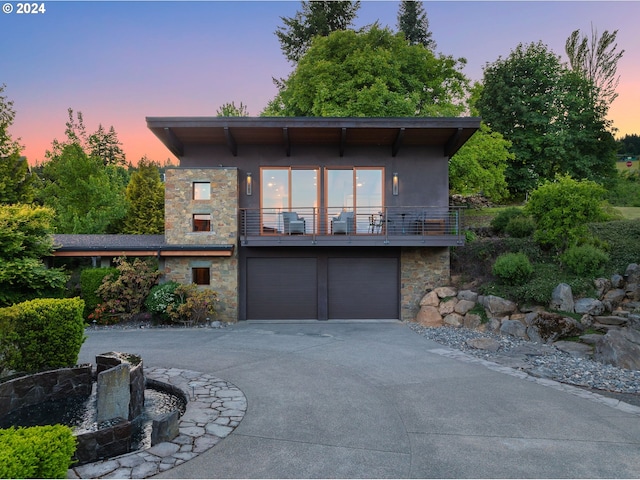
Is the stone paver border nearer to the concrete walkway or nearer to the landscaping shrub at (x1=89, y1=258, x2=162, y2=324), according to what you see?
the concrete walkway

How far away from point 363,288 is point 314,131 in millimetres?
5888

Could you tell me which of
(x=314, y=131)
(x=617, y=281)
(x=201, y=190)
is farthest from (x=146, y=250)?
(x=617, y=281)

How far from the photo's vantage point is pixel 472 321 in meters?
11.8

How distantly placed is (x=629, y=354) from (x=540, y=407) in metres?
3.66

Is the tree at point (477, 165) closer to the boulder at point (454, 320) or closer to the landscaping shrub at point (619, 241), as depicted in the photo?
the landscaping shrub at point (619, 241)

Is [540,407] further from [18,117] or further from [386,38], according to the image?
[18,117]

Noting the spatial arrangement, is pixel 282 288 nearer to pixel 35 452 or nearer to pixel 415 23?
pixel 35 452

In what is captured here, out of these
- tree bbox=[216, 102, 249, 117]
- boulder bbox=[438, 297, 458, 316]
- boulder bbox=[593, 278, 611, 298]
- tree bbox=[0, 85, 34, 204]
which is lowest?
boulder bbox=[438, 297, 458, 316]

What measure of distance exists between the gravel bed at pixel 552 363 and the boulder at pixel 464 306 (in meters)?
1.29

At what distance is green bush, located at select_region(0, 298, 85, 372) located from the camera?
21.2 feet

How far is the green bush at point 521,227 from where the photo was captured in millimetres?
15102

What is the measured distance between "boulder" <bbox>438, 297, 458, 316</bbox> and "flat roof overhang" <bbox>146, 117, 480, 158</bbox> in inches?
214

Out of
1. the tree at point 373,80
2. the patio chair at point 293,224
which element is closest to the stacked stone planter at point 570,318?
the patio chair at point 293,224

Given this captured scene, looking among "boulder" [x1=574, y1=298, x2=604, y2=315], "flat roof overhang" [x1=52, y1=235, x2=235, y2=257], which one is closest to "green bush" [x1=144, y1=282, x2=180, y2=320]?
"flat roof overhang" [x1=52, y1=235, x2=235, y2=257]
